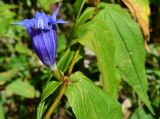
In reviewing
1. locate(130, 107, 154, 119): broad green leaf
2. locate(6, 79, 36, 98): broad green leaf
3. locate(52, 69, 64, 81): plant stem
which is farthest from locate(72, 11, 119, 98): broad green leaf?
locate(6, 79, 36, 98): broad green leaf

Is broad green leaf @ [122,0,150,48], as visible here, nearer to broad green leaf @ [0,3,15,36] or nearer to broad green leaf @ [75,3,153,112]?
broad green leaf @ [75,3,153,112]

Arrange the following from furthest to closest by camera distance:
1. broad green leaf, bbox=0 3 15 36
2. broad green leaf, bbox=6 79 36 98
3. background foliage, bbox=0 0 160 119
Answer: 1. broad green leaf, bbox=6 79 36 98
2. broad green leaf, bbox=0 3 15 36
3. background foliage, bbox=0 0 160 119

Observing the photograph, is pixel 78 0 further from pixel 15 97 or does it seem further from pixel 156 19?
pixel 156 19

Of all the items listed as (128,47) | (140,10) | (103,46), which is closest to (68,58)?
(103,46)

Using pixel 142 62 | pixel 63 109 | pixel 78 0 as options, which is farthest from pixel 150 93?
pixel 78 0

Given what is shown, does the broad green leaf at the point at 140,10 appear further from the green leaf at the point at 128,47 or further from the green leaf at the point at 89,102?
the green leaf at the point at 89,102

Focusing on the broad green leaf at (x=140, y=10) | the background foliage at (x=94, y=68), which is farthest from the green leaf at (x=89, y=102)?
the broad green leaf at (x=140, y=10)
